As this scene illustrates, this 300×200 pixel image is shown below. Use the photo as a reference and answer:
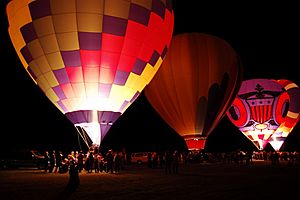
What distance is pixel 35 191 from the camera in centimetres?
815

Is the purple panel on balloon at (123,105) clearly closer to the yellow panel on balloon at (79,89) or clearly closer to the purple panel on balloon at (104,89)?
the purple panel on balloon at (104,89)

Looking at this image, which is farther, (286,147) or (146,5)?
(286,147)

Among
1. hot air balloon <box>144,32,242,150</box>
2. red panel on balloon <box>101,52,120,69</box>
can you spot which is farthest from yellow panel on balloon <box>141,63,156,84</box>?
hot air balloon <box>144,32,242,150</box>

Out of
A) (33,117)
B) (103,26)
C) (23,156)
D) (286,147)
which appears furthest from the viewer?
(286,147)

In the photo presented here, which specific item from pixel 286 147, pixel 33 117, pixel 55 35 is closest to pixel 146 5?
pixel 55 35

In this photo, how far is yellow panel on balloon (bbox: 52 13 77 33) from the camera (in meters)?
13.7

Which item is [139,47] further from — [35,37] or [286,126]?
[286,126]

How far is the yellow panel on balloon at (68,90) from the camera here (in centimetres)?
1416

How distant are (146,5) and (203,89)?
28.9 feet

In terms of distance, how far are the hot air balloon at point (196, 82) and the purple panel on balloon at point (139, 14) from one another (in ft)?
25.1

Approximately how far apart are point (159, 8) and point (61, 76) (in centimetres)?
496

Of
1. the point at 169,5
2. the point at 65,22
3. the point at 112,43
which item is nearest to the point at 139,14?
the point at 112,43

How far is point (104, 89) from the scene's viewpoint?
14305 mm

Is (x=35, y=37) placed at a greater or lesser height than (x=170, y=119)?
greater
